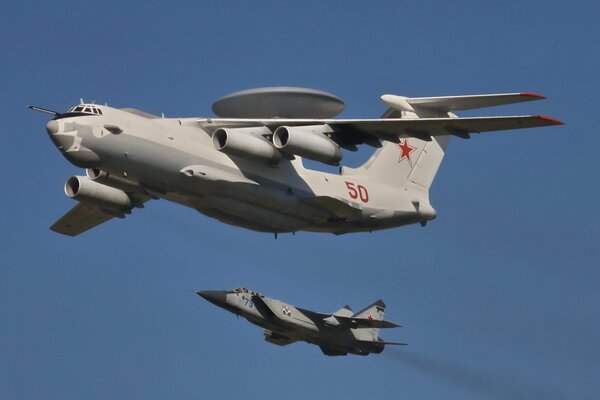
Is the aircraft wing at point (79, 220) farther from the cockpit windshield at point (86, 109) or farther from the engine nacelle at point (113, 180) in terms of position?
the cockpit windshield at point (86, 109)

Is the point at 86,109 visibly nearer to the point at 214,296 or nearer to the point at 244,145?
the point at 244,145

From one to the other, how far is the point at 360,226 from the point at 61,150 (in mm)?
6027

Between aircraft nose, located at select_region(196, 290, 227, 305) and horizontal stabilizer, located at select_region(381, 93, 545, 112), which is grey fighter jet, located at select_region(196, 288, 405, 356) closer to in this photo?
aircraft nose, located at select_region(196, 290, 227, 305)

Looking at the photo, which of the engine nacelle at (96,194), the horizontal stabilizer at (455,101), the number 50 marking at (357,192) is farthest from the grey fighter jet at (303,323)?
the horizontal stabilizer at (455,101)

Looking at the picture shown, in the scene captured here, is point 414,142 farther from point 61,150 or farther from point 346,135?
point 61,150

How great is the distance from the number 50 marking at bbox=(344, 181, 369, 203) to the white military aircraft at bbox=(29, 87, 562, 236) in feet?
0.08

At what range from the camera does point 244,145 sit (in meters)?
23.3

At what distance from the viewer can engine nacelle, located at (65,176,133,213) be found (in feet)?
80.5

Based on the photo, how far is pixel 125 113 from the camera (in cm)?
2302

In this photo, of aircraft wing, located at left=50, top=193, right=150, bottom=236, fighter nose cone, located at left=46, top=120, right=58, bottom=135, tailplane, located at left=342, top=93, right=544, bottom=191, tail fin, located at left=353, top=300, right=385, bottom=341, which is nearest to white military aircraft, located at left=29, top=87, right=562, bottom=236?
fighter nose cone, located at left=46, top=120, right=58, bottom=135

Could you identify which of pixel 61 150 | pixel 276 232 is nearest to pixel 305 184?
pixel 276 232

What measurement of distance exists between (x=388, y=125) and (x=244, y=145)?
2642 millimetres

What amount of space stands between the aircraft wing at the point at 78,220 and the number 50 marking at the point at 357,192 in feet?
15.5

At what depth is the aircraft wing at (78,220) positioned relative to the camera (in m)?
26.7
